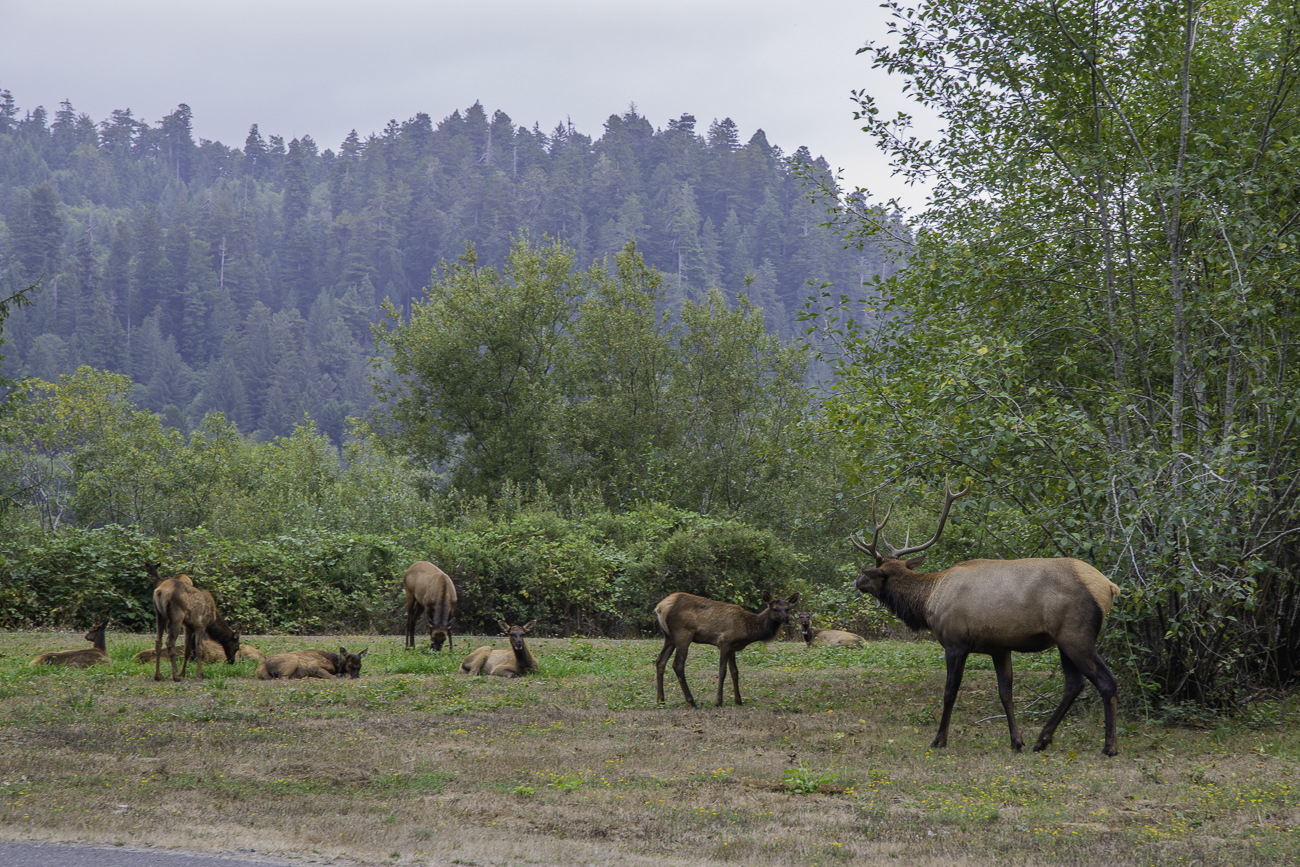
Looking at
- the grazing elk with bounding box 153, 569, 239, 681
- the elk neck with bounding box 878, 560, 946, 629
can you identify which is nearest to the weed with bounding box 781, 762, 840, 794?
the elk neck with bounding box 878, 560, 946, 629

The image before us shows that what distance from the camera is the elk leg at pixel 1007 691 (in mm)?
9586

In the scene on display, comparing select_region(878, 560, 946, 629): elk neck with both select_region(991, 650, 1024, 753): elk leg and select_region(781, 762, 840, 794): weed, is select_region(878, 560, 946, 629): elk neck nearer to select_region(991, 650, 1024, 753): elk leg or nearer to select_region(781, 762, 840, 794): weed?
select_region(991, 650, 1024, 753): elk leg

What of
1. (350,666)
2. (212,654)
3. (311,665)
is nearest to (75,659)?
(212,654)

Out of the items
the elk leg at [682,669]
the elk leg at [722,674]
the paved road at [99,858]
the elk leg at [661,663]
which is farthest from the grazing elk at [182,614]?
the paved road at [99,858]

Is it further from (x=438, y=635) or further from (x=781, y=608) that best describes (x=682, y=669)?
(x=438, y=635)

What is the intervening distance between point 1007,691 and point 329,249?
172084mm

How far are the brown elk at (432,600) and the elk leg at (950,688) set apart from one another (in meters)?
9.22

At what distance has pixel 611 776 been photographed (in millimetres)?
8133

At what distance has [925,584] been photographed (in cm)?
1078

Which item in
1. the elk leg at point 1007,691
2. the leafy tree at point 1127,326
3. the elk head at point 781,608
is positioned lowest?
the elk leg at point 1007,691

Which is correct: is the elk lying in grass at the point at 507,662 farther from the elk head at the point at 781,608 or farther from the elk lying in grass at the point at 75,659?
the elk lying in grass at the point at 75,659

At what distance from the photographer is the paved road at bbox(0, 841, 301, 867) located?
578 cm

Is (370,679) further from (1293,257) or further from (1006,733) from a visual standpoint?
(1293,257)

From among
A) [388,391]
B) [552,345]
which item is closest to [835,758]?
Answer: [552,345]
